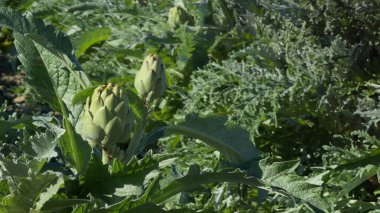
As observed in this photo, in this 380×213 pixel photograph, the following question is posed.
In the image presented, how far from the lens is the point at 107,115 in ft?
3.52

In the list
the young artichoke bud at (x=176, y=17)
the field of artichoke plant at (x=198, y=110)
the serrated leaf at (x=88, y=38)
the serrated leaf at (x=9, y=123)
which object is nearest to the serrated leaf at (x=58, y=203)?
the field of artichoke plant at (x=198, y=110)

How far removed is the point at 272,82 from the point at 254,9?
32 cm

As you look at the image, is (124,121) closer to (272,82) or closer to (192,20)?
(272,82)

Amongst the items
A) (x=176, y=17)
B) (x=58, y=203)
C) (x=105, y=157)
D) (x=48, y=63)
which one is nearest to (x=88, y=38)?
(x=176, y=17)

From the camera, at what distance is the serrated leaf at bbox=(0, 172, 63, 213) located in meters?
0.93

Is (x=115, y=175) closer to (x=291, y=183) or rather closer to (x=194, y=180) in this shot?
(x=194, y=180)

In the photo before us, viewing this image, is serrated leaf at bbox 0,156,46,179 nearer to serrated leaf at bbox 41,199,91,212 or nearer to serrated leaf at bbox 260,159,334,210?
serrated leaf at bbox 41,199,91,212

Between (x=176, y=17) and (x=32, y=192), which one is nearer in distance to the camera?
(x=32, y=192)

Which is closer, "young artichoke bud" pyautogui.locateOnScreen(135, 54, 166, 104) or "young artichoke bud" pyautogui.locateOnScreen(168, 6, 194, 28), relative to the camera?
"young artichoke bud" pyautogui.locateOnScreen(135, 54, 166, 104)

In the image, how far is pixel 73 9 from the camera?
2619 millimetres

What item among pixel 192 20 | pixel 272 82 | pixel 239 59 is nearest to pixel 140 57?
pixel 192 20

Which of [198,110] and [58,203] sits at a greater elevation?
[58,203]

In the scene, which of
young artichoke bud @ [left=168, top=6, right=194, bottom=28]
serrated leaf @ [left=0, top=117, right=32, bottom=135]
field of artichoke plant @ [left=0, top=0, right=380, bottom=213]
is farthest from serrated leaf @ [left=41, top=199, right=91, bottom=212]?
young artichoke bud @ [left=168, top=6, right=194, bottom=28]

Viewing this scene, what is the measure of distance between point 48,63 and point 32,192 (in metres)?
0.35
